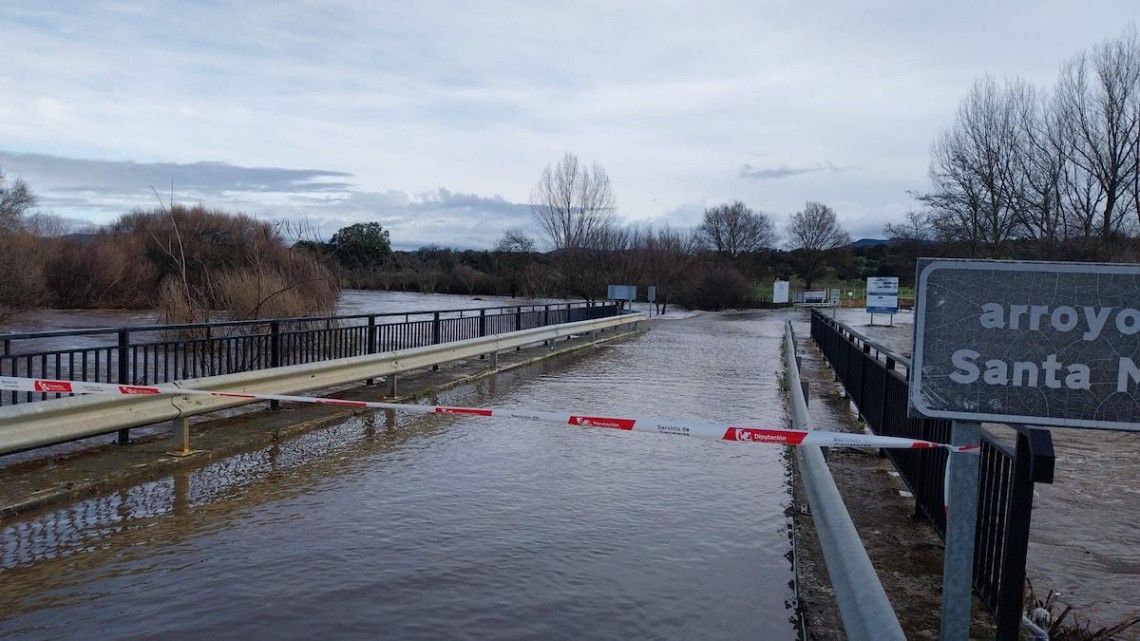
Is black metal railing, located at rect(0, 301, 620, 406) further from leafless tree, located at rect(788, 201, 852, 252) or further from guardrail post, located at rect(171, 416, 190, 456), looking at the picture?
leafless tree, located at rect(788, 201, 852, 252)

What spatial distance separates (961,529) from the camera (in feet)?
11.0

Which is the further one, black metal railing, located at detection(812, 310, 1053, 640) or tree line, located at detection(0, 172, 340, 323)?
tree line, located at detection(0, 172, 340, 323)

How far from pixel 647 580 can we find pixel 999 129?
41.8 meters

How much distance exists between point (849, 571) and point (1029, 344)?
1.19 m

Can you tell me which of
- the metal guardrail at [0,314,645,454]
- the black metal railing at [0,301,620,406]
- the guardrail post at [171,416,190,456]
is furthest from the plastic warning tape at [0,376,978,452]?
the black metal railing at [0,301,620,406]

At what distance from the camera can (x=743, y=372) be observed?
17484 mm

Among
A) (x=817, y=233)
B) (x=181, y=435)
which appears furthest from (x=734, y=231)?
(x=181, y=435)

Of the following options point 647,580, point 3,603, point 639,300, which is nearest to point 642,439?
point 647,580

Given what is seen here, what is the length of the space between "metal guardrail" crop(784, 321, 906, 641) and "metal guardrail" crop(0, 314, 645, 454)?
5.71 m

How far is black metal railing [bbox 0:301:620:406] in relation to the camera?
28.7ft

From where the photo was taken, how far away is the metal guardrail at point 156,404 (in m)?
6.57

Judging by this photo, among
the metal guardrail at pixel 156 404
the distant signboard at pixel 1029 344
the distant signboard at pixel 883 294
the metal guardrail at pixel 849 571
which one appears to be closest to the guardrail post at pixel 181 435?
the metal guardrail at pixel 156 404

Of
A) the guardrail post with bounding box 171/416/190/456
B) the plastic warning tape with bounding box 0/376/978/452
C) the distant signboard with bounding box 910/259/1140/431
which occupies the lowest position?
the guardrail post with bounding box 171/416/190/456

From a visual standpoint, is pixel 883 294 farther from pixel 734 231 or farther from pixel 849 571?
pixel 734 231
